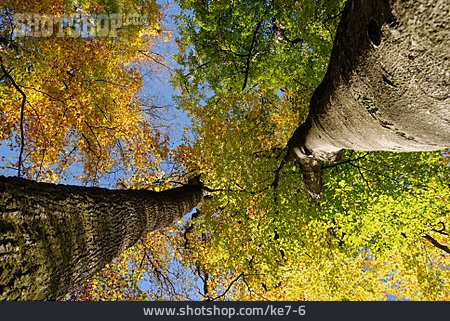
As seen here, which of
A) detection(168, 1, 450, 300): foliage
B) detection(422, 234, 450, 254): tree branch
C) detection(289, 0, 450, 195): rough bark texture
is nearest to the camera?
detection(289, 0, 450, 195): rough bark texture

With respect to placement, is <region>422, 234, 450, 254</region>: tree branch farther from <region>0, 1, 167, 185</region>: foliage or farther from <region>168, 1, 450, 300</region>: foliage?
<region>0, 1, 167, 185</region>: foliage

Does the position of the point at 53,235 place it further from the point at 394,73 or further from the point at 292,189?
the point at 292,189

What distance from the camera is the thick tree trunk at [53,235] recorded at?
7.25ft

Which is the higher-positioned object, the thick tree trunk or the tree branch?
the thick tree trunk

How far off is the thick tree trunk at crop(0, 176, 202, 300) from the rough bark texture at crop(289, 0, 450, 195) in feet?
9.53

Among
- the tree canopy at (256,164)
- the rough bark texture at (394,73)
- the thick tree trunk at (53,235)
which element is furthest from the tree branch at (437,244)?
the thick tree trunk at (53,235)

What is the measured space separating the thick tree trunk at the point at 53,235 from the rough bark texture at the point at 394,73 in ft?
9.53

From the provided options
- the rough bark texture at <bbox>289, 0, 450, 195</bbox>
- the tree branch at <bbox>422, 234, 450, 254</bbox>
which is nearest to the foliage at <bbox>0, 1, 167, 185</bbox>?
the rough bark texture at <bbox>289, 0, 450, 195</bbox>

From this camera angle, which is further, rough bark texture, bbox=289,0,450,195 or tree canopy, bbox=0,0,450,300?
tree canopy, bbox=0,0,450,300

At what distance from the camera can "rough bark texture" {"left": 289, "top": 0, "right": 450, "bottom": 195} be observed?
1.33 meters

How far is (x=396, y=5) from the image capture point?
54.4 inches

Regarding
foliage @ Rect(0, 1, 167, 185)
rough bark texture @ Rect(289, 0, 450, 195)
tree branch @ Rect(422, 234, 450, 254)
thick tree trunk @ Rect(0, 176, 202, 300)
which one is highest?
foliage @ Rect(0, 1, 167, 185)

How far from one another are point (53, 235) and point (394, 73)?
3092mm

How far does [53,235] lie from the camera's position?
8.86ft
